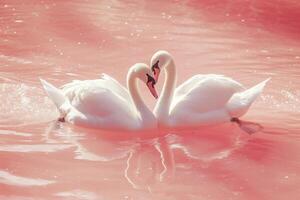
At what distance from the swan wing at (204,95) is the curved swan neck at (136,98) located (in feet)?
0.76

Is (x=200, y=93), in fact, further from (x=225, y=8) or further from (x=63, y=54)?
(x=225, y=8)

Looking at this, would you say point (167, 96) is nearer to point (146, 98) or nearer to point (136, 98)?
point (136, 98)

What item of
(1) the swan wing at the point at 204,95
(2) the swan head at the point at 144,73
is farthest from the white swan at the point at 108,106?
(1) the swan wing at the point at 204,95

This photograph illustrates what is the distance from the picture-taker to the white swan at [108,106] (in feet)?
19.8

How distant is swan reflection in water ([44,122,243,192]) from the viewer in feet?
18.0

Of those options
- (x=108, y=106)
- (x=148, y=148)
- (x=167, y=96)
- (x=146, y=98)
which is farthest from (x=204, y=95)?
(x=146, y=98)

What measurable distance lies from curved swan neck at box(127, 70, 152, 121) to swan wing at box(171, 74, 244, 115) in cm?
23

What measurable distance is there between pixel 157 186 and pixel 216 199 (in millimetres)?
426

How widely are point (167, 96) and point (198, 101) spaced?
0.88ft

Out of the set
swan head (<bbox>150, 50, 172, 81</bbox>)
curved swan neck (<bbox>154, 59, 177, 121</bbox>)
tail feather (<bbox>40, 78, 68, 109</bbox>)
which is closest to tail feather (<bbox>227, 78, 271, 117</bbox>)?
curved swan neck (<bbox>154, 59, 177, 121</bbox>)

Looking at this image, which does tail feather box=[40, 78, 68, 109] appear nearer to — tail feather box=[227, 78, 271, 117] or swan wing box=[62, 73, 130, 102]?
swan wing box=[62, 73, 130, 102]

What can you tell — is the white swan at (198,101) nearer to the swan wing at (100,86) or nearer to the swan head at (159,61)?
the swan head at (159,61)

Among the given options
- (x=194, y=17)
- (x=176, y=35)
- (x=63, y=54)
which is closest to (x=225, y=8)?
(x=194, y=17)

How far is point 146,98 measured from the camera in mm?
7266
